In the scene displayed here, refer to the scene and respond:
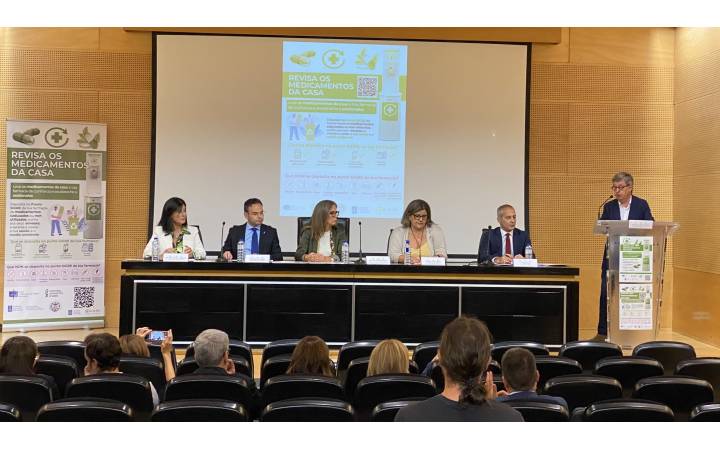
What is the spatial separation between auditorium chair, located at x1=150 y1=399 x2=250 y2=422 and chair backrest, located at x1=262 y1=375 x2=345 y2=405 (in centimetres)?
60

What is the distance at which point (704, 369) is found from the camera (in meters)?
3.90

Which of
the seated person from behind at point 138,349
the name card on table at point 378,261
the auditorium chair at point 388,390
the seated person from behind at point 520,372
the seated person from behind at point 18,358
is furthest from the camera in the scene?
the name card on table at point 378,261

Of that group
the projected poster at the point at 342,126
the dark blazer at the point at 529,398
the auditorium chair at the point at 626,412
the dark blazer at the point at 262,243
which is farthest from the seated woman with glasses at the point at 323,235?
the auditorium chair at the point at 626,412

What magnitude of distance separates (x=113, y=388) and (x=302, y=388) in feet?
2.37

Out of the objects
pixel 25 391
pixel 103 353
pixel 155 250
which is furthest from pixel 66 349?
pixel 155 250

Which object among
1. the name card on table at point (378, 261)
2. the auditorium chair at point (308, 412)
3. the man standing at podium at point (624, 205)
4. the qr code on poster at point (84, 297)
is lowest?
the qr code on poster at point (84, 297)

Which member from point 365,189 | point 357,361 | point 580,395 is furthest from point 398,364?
point 365,189

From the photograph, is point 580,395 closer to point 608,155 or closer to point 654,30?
Result: point 608,155

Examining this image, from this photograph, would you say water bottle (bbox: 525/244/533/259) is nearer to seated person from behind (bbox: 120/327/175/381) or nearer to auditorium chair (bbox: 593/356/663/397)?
auditorium chair (bbox: 593/356/663/397)

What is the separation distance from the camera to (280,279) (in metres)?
6.77

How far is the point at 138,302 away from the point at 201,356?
3114mm

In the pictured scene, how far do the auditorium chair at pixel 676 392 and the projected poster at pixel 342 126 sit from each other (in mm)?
5610

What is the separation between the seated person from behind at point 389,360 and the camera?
3.68 m

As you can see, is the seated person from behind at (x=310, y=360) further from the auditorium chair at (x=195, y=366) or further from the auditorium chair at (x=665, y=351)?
the auditorium chair at (x=665, y=351)
